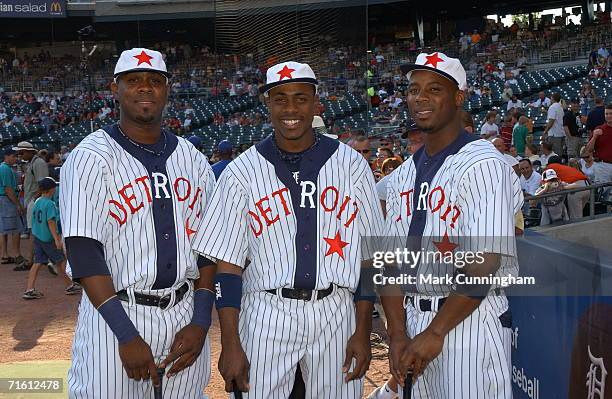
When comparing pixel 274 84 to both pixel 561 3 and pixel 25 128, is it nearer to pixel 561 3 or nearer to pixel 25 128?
pixel 25 128

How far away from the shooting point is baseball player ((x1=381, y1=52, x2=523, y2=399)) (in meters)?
2.56

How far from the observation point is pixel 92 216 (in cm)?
270

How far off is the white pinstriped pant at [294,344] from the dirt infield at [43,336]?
238 cm

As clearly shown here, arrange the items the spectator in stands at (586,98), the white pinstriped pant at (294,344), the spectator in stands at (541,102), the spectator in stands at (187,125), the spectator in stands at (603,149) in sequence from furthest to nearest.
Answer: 1. the spectator in stands at (187,125)
2. the spectator in stands at (541,102)
3. the spectator in stands at (586,98)
4. the spectator in stands at (603,149)
5. the white pinstriped pant at (294,344)

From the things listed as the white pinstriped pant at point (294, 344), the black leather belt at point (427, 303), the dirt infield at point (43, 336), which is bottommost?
the dirt infield at point (43, 336)

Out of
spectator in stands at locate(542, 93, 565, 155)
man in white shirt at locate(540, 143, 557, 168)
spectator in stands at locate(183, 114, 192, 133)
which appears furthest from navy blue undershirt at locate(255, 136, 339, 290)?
spectator in stands at locate(183, 114, 192, 133)

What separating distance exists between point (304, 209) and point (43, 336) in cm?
507

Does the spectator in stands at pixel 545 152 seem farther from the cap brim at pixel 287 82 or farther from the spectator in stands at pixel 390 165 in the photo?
the cap brim at pixel 287 82

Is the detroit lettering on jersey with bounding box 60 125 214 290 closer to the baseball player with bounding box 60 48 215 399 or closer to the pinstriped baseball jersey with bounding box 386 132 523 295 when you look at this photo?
the baseball player with bounding box 60 48 215 399

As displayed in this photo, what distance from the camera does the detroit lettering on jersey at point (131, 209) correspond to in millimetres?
2721

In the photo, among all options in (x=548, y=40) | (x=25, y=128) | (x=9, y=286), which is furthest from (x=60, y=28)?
(x=9, y=286)

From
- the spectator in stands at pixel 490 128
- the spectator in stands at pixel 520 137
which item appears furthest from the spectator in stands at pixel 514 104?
the spectator in stands at pixel 520 137

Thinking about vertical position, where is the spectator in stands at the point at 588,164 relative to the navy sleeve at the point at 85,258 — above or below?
above

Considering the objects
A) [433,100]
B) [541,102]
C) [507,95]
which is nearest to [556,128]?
[541,102]
